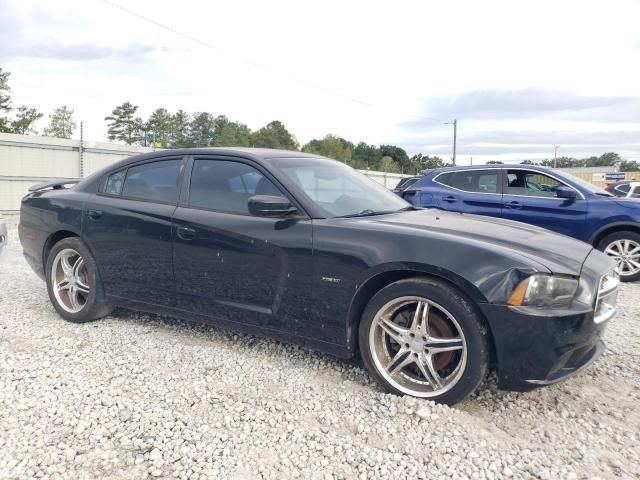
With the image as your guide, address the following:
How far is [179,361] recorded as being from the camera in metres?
3.42

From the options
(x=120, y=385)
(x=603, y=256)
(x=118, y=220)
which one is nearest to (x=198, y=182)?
(x=118, y=220)

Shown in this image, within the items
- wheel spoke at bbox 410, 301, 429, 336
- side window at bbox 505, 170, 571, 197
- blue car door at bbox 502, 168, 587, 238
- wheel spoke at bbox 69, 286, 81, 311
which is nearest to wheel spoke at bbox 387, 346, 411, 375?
wheel spoke at bbox 410, 301, 429, 336

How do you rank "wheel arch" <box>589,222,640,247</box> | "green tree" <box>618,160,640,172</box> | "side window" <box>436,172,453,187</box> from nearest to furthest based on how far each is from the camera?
"wheel arch" <box>589,222,640,247</box> < "side window" <box>436,172,453,187</box> < "green tree" <box>618,160,640,172</box>

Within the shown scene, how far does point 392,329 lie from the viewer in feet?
9.64

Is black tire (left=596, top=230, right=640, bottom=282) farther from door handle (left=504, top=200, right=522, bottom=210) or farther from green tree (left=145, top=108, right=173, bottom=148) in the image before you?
green tree (left=145, top=108, right=173, bottom=148)

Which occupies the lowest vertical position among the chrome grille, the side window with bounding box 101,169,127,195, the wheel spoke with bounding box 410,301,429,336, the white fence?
the wheel spoke with bounding box 410,301,429,336

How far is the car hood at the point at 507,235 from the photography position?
2787 millimetres

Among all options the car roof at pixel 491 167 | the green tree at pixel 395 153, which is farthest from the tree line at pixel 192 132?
the car roof at pixel 491 167

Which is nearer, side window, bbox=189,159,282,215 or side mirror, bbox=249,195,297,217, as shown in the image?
side mirror, bbox=249,195,297,217

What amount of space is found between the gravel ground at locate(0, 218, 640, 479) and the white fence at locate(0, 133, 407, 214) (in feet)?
29.1

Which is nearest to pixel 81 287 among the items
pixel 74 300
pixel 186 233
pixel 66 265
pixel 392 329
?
pixel 74 300

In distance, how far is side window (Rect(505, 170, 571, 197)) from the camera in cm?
711

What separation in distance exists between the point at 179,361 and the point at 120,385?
0.46 m

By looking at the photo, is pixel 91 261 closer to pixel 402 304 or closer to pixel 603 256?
pixel 402 304
